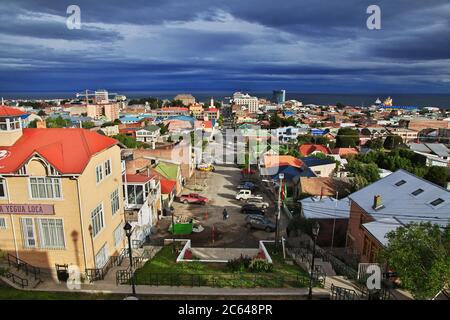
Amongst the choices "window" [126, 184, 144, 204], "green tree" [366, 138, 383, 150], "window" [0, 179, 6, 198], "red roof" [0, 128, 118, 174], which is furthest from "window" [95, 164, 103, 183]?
"green tree" [366, 138, 383, 150]

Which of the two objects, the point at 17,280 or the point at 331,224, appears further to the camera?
the point at 331,224

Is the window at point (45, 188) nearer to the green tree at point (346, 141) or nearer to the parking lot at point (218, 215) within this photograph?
the parking lot at point (218, 215)

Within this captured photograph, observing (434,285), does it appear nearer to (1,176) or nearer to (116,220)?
(116,220)

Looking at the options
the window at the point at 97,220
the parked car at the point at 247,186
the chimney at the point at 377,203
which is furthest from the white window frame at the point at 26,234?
the parked car at the point at 247,186

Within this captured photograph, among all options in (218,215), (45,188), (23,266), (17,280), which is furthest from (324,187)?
(17,280)

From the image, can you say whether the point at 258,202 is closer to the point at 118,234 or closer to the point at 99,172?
the point at 118,234

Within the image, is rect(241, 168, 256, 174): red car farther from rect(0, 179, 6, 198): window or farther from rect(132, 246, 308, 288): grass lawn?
rect(0, 179, 6, 198): window
